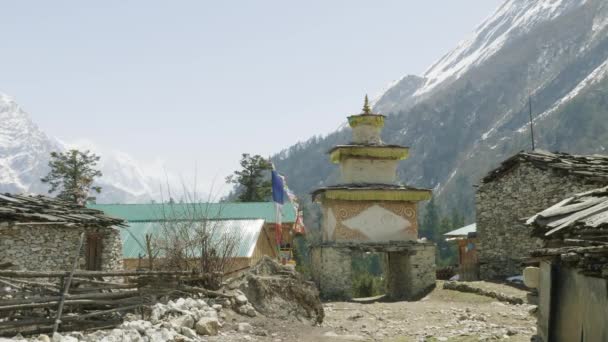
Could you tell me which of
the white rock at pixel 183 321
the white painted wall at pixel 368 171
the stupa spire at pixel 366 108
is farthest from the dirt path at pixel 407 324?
the stupa spire at pixel 366 108

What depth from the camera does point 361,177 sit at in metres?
25.7

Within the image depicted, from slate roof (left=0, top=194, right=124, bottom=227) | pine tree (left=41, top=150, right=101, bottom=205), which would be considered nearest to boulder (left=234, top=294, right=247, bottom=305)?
slate roof (left=0, top=194, right=124, bottom=227)

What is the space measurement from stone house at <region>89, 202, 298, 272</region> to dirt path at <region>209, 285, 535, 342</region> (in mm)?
7828

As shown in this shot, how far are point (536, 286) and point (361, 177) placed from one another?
48.3ft

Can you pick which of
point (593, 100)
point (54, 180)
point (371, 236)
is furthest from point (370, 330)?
point (593, 100)

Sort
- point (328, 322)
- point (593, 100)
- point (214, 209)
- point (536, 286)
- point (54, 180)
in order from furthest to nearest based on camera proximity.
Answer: point (593, 100)
point (54, 180)
point (214, 209)
point (328, 322)
point (536, 286)

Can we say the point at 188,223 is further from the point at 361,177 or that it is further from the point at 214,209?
the point at 214,209

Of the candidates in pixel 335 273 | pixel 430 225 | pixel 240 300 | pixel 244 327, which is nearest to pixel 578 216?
pixel 244 327

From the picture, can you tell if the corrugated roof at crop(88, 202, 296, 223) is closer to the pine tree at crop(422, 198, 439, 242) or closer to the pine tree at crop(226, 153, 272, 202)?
the pine tree at crop(226, 153, 272, 202)

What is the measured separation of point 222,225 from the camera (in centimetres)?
2639

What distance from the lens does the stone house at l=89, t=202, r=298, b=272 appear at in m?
27.7

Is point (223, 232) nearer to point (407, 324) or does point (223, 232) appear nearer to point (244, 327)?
point (407, 324)

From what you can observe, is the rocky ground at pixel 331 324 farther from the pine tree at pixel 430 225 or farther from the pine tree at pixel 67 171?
the pine tree at pixel 430 225

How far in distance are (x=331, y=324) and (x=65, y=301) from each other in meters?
6.81
